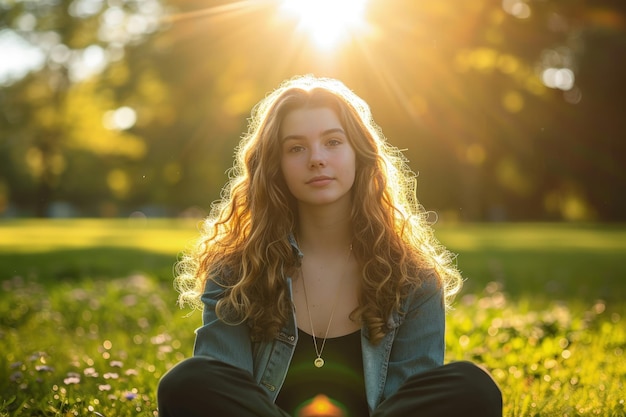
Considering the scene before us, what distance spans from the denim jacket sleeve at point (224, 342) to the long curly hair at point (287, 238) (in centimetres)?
4

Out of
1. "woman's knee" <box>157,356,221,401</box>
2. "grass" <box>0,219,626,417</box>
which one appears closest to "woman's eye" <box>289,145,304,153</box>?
"woman's knee" <box>157,356,221,401</box>

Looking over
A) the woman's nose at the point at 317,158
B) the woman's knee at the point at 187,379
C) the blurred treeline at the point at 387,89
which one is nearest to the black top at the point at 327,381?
the woman's knee at the point at 187,379

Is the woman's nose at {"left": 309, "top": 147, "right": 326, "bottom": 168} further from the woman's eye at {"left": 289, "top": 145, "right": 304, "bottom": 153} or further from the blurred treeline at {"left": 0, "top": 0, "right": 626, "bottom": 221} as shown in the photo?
the blurred treeline at {"left": 0, "top": 0, "right": 626, "bottom": 221}

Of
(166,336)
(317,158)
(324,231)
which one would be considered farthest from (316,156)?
(166,336)

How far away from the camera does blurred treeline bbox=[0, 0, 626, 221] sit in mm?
11859

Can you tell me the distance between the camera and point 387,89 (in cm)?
1340

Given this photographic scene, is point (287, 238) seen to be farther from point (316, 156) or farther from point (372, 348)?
point (372, 348)

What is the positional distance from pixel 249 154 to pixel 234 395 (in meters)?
1.28

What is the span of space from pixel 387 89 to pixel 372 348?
1066cm

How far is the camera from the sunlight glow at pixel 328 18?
1139 cm

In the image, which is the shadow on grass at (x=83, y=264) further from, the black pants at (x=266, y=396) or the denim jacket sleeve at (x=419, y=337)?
the black pants at (x=266, y=396)

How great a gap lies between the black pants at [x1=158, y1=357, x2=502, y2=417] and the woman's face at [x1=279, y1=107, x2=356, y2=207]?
0.93 m

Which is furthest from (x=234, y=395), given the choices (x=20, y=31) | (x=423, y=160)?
(x=20, y=31)

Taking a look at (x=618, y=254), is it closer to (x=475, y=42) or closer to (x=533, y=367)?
(x=475, y=42)
